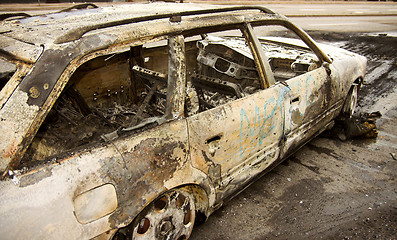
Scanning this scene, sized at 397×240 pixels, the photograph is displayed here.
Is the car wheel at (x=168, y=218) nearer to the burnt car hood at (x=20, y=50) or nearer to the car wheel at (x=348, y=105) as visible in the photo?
the burnt car hood at (x=20, y=50)

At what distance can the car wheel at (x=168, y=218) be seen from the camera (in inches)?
74.7

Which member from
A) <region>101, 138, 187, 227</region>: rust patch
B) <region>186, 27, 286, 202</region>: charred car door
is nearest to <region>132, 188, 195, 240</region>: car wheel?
<region>101, 138, 187, 227</region>: rust patch

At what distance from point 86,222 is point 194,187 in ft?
2.64

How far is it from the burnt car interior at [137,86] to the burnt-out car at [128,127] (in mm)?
16

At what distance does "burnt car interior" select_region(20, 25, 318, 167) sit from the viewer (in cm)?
272

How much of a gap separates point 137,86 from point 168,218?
1940mm

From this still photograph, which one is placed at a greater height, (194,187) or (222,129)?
(222,129)

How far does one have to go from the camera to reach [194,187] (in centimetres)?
212

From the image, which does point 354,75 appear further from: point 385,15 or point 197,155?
point 385,15

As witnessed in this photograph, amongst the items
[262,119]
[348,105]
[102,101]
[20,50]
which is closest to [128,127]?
[20,50]

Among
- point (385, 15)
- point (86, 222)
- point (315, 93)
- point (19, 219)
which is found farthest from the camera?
point (385, 15)

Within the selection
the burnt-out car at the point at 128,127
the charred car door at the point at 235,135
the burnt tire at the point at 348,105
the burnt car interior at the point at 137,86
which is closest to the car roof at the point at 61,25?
the burnt-out car at the point at 128,127

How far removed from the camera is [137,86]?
355 cm

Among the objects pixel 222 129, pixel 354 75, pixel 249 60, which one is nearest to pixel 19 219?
pixel 222 129
